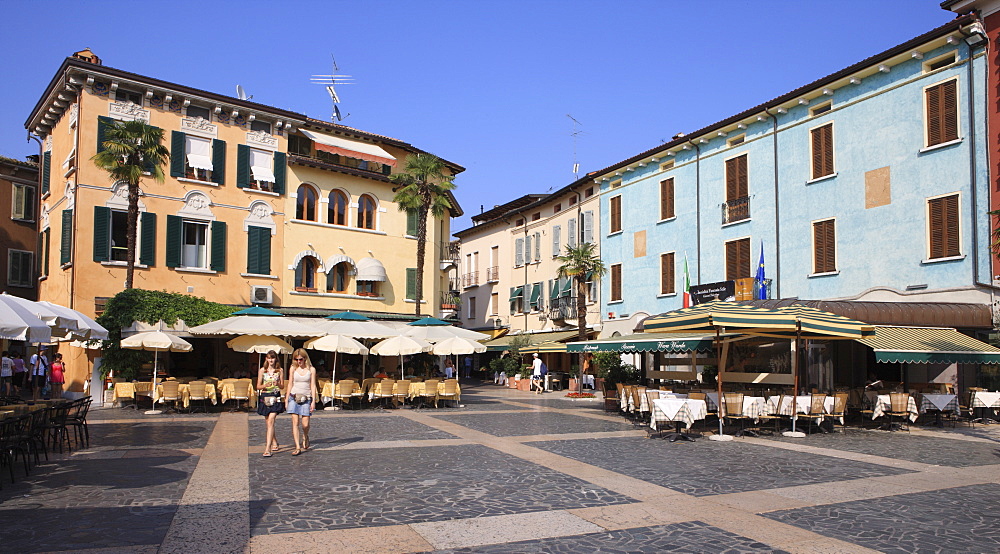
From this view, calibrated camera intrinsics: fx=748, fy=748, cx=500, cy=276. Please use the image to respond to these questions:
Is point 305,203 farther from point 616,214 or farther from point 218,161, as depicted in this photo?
point 616,214

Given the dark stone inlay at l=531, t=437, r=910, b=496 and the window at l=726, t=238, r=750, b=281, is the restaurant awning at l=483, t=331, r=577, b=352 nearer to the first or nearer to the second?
the window at l=726, t=238, r=750, b=281

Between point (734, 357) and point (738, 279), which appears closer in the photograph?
point (734, 357)

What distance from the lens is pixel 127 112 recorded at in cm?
2553

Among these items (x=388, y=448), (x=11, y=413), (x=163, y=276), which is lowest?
(x=388, y=448)

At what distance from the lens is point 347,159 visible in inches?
1243

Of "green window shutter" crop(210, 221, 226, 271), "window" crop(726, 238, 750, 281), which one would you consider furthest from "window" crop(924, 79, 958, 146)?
"green window shutter" crop(210, 221, 226, 271)

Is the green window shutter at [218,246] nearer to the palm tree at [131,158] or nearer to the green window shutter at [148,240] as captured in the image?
the green window shutter at [148,240]

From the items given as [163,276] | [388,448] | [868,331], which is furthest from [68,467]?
[163,276]

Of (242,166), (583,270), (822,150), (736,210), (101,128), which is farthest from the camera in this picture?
(583,270)

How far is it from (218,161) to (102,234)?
4.86m

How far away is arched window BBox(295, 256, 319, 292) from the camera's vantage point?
29.6 m

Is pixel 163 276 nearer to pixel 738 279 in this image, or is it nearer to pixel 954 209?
pixel 738 279

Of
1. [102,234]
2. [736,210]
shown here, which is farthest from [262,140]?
[736,210]

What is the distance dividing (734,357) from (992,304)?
6.33 m
